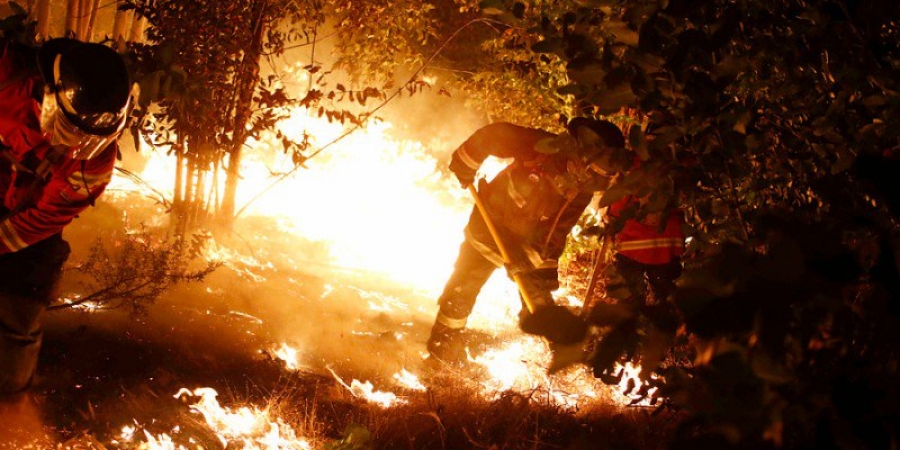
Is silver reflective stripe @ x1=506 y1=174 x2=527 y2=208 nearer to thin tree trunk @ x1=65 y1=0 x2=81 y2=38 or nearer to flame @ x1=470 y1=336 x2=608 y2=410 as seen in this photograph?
flame @ x1=470 y1=336 x2=608 y2=410

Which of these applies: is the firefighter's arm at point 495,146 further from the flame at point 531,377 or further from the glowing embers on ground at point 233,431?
the glowing embers on ground at point 233,431

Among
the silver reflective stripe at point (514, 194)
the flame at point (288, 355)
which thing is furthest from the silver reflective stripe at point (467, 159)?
the flame at point (288, 355)

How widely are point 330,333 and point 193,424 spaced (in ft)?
6.70

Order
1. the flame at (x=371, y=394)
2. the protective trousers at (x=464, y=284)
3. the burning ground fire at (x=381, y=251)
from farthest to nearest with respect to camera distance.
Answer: the protective trousers at (x=464, y=284) < the flame at (x=371, y=394) < the burning ground fire at (x=381, y=251)

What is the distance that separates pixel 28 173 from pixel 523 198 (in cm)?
337

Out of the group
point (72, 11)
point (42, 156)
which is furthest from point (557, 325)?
point (72, 11)

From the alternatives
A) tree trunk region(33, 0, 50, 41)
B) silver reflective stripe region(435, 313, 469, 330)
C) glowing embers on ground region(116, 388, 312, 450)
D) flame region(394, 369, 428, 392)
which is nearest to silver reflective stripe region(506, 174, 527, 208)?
silver reflective stripe region(435, 313, 469, 330)

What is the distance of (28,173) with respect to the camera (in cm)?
275

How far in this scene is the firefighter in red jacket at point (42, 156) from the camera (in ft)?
8.60

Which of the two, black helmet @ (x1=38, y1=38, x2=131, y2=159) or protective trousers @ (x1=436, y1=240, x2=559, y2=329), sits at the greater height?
black helmet @ (x1=38, y1=38, x2=131, y2=159)

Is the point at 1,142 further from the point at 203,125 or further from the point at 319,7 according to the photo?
the point at 319,7

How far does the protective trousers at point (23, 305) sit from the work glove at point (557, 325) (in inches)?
113

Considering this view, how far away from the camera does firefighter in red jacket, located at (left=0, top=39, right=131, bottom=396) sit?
2.62m

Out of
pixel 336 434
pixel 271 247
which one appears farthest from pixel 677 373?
Answer: pixel 271 247
